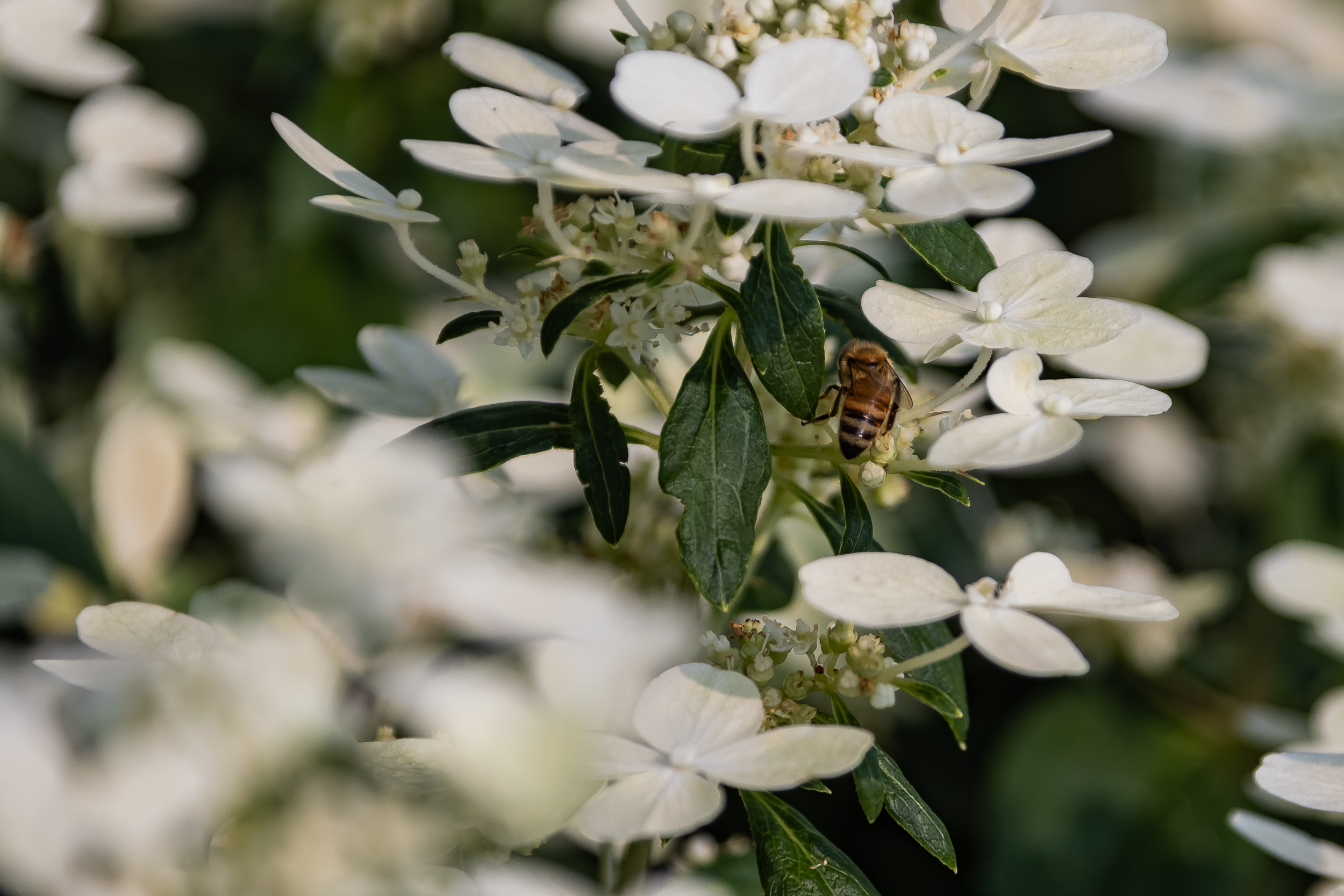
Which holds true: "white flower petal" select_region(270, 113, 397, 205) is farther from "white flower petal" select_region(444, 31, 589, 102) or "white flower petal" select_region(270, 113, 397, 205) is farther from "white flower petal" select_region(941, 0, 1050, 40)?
"white flower petal" select_region(941, 0, 1050, 40)

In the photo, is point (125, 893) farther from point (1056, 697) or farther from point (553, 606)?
point (1056, 697)

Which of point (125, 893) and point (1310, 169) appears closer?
point (125, 893)

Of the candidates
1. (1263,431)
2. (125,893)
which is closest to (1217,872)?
(1263,431)

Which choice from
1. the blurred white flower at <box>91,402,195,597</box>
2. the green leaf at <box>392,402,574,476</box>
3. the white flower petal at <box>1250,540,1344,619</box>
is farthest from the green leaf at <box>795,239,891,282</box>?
the blurred white flower at <box>91,402,195,597</box>

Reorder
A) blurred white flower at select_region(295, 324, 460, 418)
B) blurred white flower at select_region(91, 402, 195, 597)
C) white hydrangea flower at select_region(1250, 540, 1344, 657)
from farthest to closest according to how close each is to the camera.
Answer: blurred white flower at select_region(91, 402, 195, 597) → white hydrangea flower at select_region(1250, 540, 1344, 657) → blurred white flower at select_region(295, 324, 460, 418)

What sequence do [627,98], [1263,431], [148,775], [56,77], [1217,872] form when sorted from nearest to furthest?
[148,775], [627,98], [56,77], [1217,872], [1263,431]
